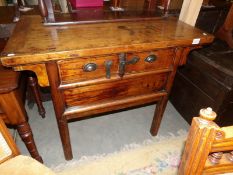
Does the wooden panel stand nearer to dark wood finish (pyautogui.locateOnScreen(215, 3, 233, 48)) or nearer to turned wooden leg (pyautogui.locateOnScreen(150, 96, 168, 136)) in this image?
turned wooden leg (pyautogui.locateOnScreen(150, 96, 168, 136))

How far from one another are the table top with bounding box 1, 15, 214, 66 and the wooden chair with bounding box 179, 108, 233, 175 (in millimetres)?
559

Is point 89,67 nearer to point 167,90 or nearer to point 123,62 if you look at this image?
point 123,62

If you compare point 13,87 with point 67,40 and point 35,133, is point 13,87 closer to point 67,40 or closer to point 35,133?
point 67,40

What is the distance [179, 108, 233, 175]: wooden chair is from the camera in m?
0.48

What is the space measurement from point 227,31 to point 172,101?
771mm

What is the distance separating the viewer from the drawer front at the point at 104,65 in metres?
0.94

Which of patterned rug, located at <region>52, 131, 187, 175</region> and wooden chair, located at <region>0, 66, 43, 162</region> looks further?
patterned rug, located at <region>52, 131, 187, 175</region>

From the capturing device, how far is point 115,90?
1153mm

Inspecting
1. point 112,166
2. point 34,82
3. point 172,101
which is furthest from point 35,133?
point 172,101

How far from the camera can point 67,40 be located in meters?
0.94

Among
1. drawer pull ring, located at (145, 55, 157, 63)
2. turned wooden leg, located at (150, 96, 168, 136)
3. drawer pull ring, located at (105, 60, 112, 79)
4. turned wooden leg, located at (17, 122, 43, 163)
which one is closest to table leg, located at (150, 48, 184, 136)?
turned wooden leg, located at (150, 96, 168, 136)

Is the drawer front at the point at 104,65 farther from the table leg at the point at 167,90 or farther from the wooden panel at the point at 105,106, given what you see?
the wooden panel at the point at 105,106

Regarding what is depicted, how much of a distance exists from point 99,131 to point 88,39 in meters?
0.92

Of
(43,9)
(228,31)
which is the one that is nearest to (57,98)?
(43,9)
